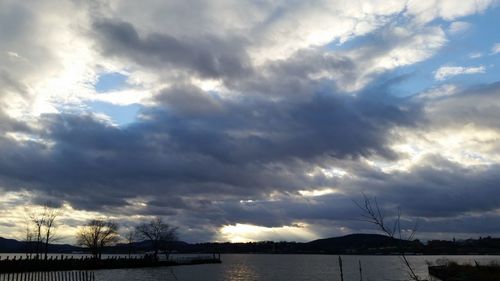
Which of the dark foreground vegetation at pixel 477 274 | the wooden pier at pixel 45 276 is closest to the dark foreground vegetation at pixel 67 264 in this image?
the wooden pier at pixel 45 276

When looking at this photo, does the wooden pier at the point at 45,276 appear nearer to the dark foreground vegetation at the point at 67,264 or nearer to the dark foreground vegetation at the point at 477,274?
the dark foreground vegetation at the point at 67,264

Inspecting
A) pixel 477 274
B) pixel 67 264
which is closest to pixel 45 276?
pixel 67 264

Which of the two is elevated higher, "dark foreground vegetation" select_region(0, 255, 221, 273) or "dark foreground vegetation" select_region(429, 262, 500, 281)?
"dark foreground vegetation" select_region(0, 255, 221, 273)

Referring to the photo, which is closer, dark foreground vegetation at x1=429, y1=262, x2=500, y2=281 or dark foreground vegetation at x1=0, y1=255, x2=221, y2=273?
dark foreground vegetation at x1=429, y1=262, x2=500, y2=281

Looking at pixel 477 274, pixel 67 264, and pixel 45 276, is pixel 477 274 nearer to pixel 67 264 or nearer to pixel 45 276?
pixel 45 276

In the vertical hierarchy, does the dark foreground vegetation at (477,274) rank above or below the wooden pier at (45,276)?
below

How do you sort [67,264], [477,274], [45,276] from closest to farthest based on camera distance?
[45,276] → [477,274] → [67,264]

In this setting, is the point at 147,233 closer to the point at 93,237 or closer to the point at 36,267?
the point at 93,237

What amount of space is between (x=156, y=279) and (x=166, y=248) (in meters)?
80.4

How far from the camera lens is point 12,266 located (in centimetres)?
8206

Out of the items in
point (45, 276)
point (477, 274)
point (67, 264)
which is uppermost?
point (67, 264)

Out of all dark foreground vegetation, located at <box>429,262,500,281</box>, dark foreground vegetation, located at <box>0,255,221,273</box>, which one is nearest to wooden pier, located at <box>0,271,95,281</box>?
dark foreground vegetation, located at <box>0,255,221,273</box>

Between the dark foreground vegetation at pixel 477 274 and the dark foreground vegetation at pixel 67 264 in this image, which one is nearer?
the dark foreground vegetation at pixel 477 274

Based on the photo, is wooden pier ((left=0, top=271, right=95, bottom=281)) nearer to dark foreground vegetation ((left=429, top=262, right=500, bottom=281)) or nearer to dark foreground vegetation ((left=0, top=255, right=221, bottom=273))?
dark foreground vegetation ((left=0, top=255, right=221, bottom=273))
